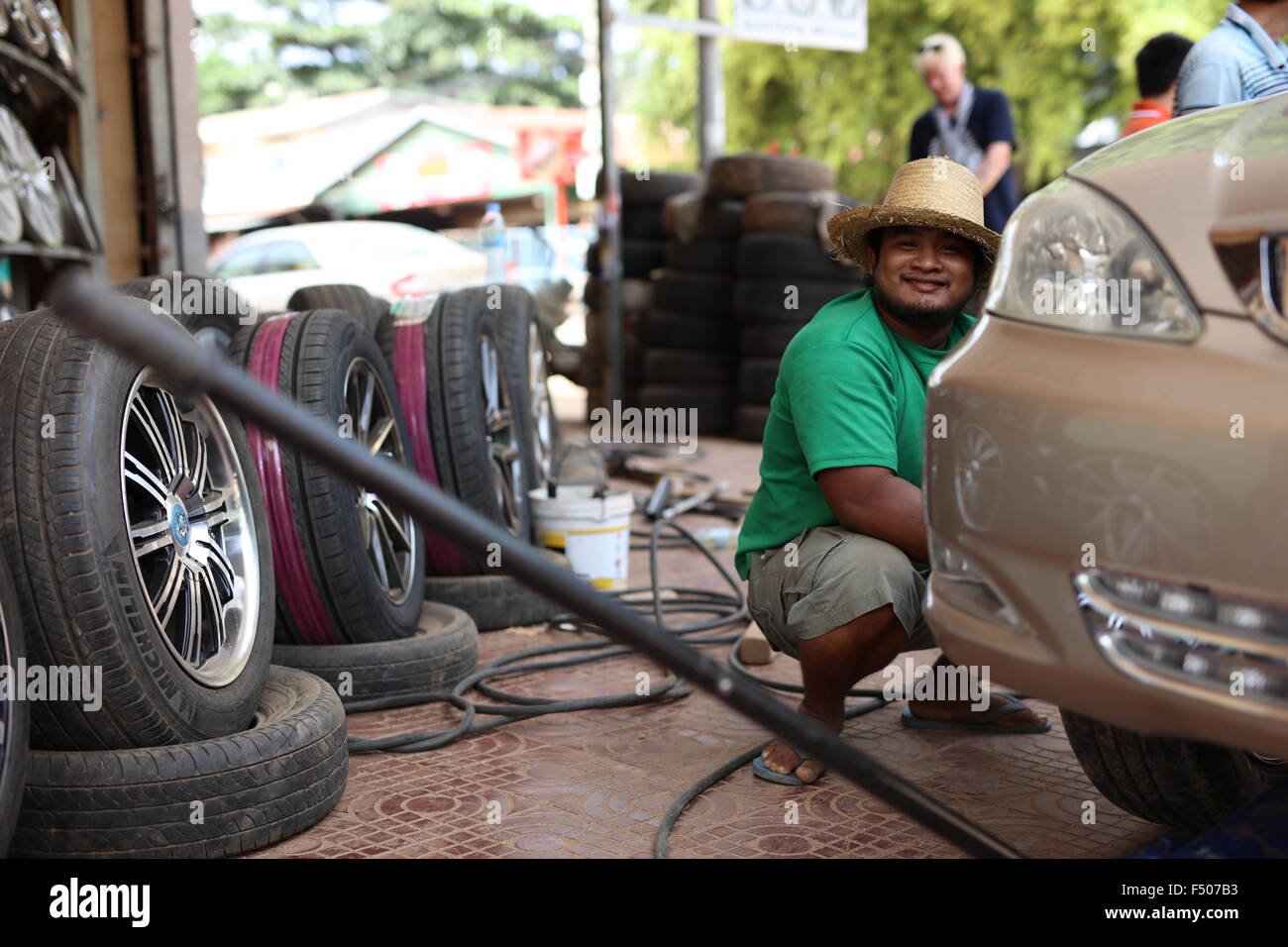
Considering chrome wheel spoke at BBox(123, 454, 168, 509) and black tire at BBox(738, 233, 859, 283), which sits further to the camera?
black tire at BBox(738, 233, 859, 283)

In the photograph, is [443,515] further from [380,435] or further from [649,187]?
[649,187]

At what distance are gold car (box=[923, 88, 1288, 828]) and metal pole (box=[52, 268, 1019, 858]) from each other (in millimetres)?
239

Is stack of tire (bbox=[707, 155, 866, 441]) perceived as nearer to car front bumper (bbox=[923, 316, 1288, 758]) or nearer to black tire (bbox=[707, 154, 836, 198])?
black tire (bbox=[707, 154, 836, 198])

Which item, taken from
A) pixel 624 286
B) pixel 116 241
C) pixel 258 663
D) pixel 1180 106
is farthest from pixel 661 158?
pixel 258 663

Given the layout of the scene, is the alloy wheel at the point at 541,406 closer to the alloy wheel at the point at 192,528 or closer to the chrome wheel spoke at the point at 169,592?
the alloy wheel at the point at 192,528

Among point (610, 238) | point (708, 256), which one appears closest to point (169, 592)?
point (708, 256)

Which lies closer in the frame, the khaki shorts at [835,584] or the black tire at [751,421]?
A: the khaki shorts at [835,584]

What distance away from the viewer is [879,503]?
9.37 feet

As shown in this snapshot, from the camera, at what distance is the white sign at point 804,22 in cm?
1126

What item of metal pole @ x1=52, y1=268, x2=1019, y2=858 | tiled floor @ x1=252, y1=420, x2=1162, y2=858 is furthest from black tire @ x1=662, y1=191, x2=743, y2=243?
metal pole @ x1=52, y1=268, x2=1019, y2=858

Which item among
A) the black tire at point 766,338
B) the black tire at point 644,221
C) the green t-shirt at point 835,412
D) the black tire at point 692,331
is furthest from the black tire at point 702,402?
the green t-shirt at point 835,412

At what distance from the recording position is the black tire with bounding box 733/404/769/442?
392 inches

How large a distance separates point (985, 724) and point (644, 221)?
30.3 feet
